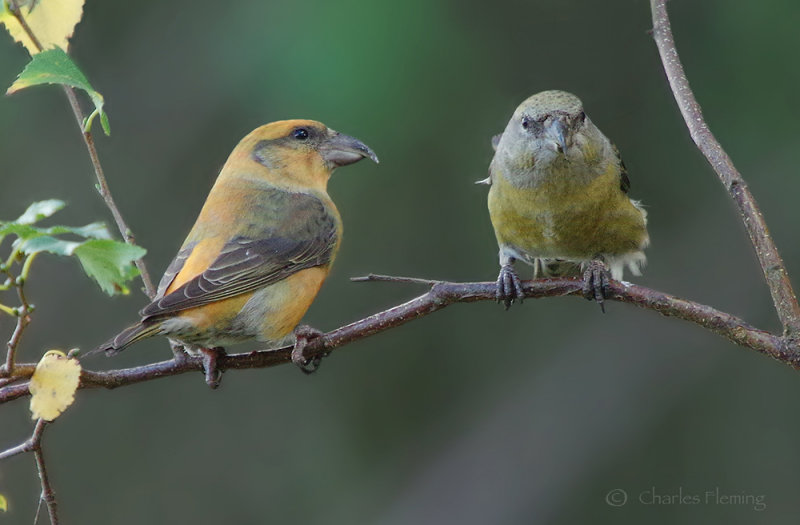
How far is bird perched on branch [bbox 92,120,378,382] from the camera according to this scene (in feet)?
11.4

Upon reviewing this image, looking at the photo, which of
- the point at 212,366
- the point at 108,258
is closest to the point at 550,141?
the point at 212,366

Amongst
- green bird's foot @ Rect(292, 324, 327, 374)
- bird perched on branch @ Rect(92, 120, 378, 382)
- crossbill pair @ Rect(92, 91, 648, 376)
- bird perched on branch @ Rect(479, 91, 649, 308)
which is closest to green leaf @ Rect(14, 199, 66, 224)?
bird perched on branch @ Rect(92, 120, 378, 382)

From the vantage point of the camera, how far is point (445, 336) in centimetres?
813

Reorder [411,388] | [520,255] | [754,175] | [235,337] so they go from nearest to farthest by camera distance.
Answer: [235,337]
[520,255]
[754,175]
[411,388]

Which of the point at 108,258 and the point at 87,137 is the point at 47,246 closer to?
the point at 108,258

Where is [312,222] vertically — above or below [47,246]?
above

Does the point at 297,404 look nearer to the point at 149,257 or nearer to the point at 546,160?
the point at 149,257

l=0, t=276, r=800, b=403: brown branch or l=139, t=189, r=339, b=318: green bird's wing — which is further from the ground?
l=139, t=189, r=339, b=318: green bird's wing

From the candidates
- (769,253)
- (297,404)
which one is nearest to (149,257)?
(297,404)

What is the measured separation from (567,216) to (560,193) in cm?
10

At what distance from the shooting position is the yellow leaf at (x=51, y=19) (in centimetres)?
258

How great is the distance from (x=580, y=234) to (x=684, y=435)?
13.5 feet

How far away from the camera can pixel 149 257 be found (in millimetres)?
7539

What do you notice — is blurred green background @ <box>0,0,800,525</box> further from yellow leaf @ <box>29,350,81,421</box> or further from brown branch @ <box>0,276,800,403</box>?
yellow leaf @ <box>29,350,81,421</box>
